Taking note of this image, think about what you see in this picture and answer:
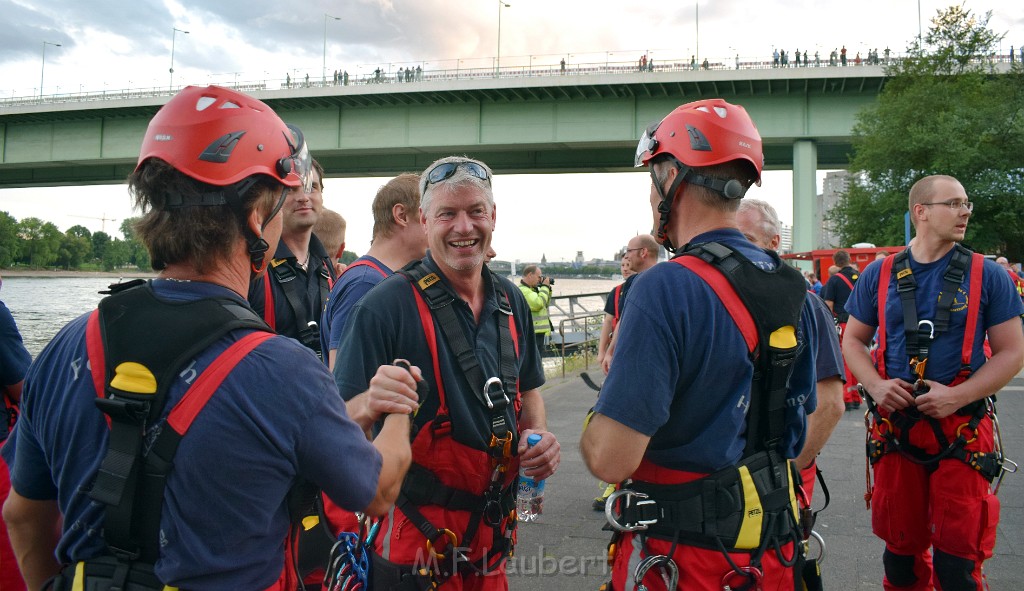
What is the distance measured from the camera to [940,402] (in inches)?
140

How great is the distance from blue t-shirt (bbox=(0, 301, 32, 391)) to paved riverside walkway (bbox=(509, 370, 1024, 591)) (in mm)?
2989

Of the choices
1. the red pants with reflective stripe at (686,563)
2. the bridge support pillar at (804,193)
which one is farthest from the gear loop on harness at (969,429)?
the bridge support pillar at (804,193)

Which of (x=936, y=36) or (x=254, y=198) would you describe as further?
(x=936, y=36)

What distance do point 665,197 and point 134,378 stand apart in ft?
5.58

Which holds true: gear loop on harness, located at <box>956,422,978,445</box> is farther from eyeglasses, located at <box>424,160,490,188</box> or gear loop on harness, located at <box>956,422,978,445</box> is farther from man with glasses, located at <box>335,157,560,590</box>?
eyeglasses, located at <box>424,160,490,188</box>

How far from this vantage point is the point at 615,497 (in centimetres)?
216

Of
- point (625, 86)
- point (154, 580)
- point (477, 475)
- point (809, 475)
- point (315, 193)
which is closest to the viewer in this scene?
point (154, 580)

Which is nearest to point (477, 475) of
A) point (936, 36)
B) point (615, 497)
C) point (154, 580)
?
point (615, 497)

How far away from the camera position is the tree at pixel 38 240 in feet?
114

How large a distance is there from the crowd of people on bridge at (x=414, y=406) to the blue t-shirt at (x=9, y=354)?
1 cm

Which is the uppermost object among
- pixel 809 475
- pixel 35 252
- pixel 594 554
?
pixel 35 252

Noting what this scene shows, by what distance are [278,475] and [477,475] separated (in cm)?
103

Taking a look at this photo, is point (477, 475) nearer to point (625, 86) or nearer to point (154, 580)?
point (154, 580)

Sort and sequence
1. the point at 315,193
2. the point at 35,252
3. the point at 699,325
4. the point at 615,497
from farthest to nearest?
the point at 35,252, the point at 315,193, the point at 615,497, the point at 699,325
